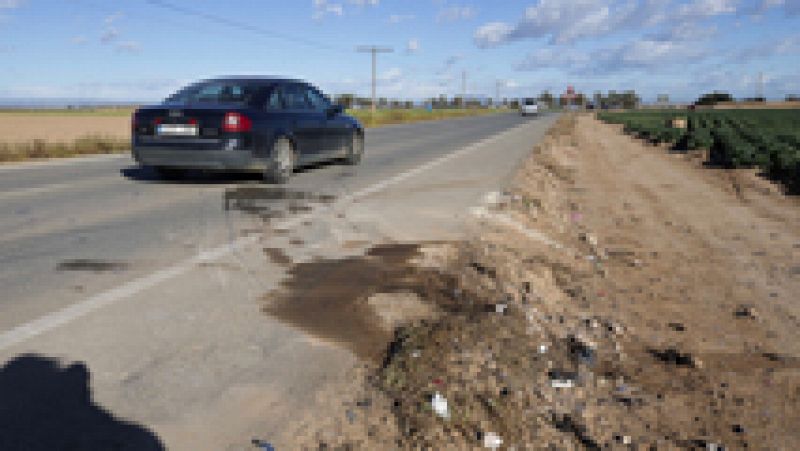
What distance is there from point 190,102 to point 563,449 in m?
8.48

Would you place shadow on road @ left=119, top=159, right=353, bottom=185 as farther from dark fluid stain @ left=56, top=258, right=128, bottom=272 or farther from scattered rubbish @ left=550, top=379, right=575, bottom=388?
scattered rubbish @ left=550, top=379, right=575, bottom=388

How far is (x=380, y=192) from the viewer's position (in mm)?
9336

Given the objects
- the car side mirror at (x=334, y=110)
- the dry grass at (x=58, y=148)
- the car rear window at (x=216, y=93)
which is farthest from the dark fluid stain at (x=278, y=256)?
the dry grass at (x=58, y=148)

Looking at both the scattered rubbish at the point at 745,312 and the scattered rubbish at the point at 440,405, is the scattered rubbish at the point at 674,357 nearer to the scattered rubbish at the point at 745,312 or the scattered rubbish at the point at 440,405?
the scattered rubbish at the point at 745,312

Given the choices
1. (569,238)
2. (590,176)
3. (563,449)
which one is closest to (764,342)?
(563,449)

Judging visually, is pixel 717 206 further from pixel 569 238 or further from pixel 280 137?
pixel 280 137

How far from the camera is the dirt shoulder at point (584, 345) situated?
2.79 meters

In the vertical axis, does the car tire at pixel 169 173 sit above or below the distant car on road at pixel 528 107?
below

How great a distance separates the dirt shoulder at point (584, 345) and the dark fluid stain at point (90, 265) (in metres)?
2.18

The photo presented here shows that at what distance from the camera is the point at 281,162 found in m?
10.1

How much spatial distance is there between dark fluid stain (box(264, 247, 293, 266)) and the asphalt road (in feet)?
0.32

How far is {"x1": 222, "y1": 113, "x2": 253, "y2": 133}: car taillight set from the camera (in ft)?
29.9

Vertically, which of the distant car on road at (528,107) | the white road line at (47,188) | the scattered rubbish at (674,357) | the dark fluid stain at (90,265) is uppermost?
the distant car on road at (528,107)

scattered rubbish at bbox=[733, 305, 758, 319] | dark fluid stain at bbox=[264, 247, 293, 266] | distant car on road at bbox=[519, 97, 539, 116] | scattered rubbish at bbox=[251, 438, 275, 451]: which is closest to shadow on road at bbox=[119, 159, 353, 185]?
dark fluid stain at bbox=[264, 247, 293, 266]
